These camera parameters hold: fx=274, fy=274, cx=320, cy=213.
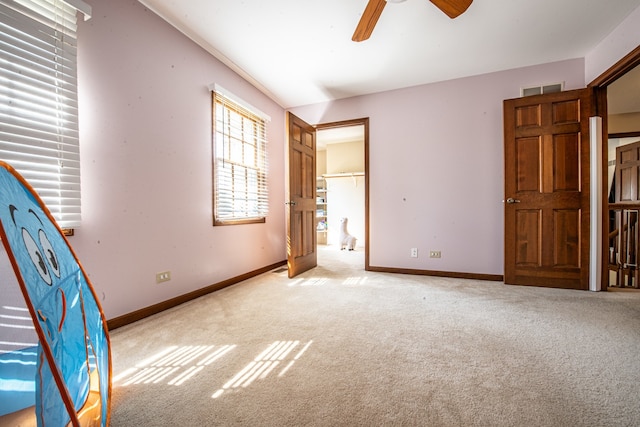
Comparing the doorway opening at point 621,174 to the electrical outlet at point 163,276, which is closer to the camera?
the electrical outlet at point 163,276

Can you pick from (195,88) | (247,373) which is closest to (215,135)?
(195,88)

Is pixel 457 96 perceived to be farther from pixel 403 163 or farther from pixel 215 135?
pixel 215 135

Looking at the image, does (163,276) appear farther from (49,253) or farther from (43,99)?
(49,253)

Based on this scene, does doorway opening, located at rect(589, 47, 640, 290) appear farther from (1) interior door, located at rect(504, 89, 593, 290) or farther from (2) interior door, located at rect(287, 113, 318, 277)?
(2) interior door, located at rect(287, 113, 318, 277)

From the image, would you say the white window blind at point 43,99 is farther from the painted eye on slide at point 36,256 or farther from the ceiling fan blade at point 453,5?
the ceiling fan blade at point 453,5

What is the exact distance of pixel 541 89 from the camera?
3172 millimetres

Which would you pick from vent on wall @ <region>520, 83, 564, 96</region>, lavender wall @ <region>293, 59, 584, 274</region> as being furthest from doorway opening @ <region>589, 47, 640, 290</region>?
lavender wall @ <region>293, 59, 584, 274</region>

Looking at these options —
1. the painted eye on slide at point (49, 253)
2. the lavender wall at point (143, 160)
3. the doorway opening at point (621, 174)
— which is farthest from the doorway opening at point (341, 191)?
the painted eye on slide at point (49, 253)

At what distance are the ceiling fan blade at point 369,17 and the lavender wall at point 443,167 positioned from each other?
1751mm

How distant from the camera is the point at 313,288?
2.96 meters

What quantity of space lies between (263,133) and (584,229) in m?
3.86

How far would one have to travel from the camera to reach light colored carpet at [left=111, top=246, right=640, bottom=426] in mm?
1128

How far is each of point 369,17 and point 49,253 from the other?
2225 mm

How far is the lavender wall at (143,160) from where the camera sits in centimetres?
186
